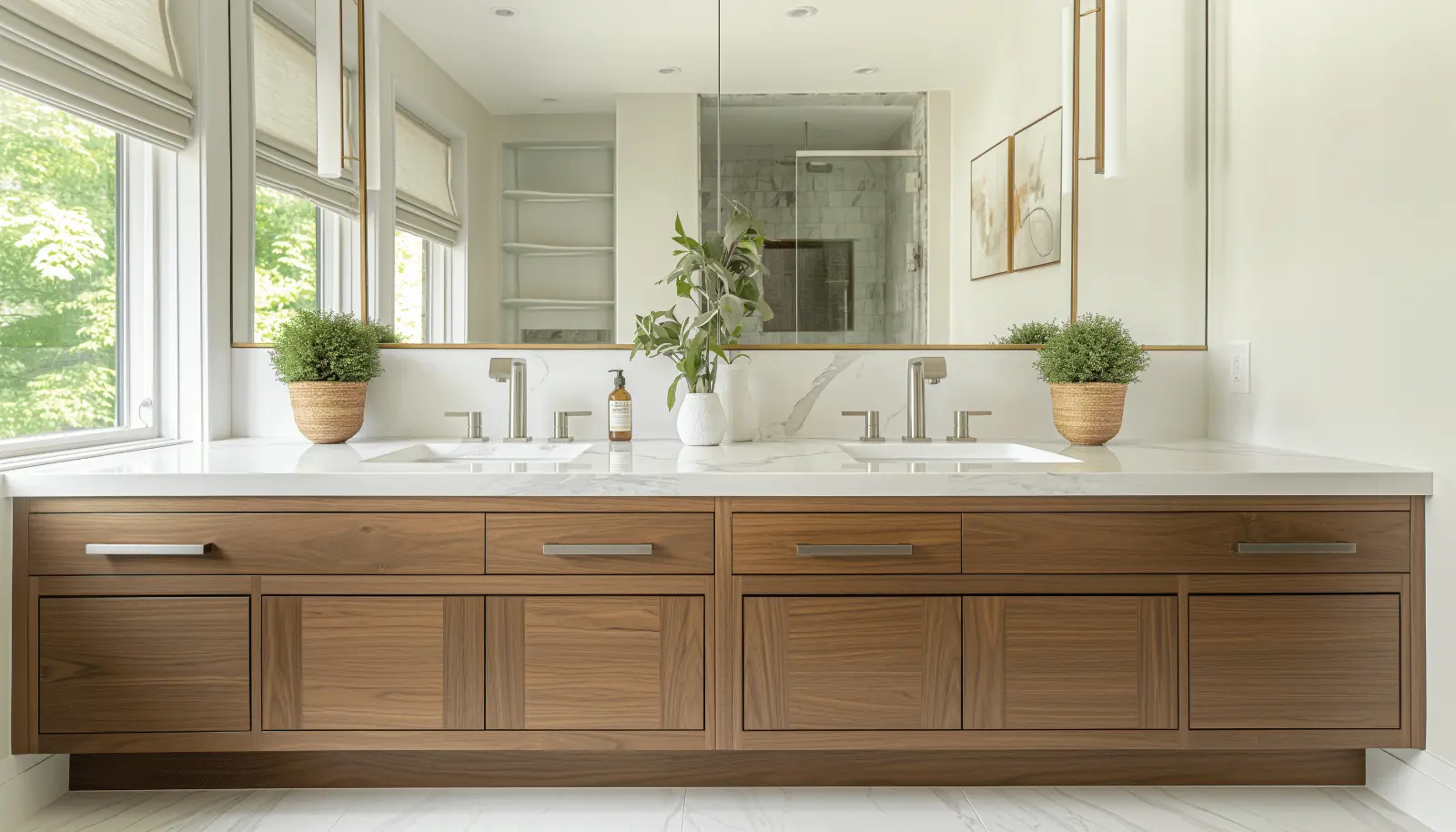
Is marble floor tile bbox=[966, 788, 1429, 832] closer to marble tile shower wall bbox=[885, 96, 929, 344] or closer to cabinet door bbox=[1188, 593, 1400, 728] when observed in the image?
Answer: cabinet door bbox=[1188, 593, 1400, 728]

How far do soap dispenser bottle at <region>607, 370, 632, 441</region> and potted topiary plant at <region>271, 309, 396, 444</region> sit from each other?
626 millimetres

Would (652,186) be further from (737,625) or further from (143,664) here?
(143,664)

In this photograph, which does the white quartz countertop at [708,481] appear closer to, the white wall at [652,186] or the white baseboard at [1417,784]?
the white baseboard at [1417,784]

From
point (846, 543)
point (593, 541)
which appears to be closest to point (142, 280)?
point (593, 541)

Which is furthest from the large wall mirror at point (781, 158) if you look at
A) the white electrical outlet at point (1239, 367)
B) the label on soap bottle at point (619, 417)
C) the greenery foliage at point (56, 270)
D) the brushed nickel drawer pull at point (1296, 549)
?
the brushed nickel drawer pull at point (1296, 549)

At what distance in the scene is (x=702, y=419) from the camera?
2.02 meters

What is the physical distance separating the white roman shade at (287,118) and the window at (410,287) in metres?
0.18

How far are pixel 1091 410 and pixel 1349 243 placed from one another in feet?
1.97

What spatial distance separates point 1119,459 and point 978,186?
31.3 inches

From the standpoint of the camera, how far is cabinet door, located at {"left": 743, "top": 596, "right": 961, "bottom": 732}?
→ 1.63 meters

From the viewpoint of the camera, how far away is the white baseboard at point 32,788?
62.6 inches

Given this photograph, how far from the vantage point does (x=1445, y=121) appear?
1.52m

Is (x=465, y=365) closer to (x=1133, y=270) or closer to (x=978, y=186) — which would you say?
(x=978, y=186)

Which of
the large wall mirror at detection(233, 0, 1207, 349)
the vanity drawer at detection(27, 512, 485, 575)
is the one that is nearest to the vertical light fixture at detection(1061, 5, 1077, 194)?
the large wall mirror at detection(233, 0, 1207, 349)
